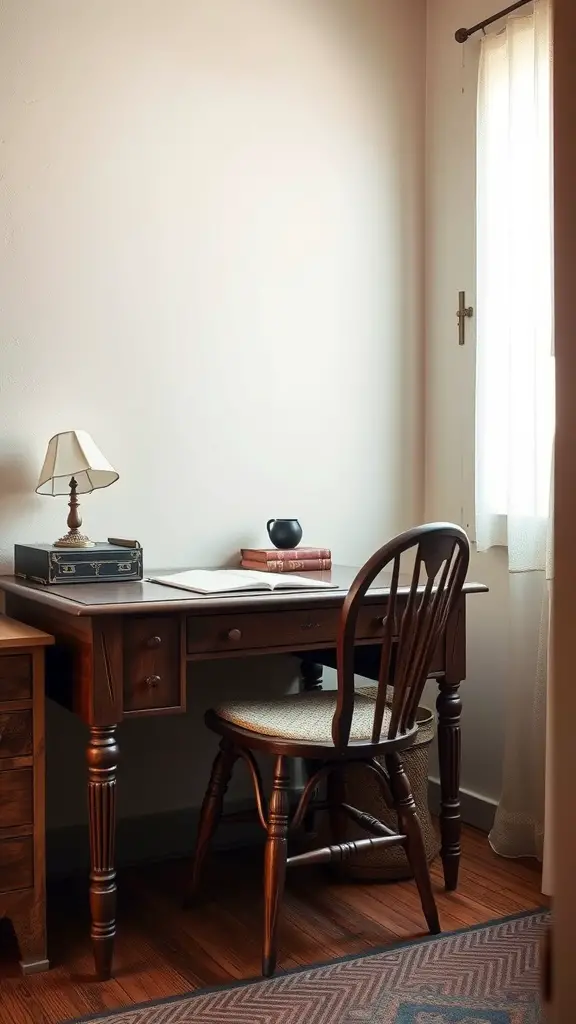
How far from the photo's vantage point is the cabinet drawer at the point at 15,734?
197 centimetres

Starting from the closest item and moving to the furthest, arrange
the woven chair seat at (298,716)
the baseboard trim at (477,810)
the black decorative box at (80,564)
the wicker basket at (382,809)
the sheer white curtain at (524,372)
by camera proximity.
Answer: the woven chair seat at (298,716)
the black decorative box at (80,564)
the wicker basket at (382,809)
the sheer white curtain at (524,372)
the baseboard trim at (477,810)

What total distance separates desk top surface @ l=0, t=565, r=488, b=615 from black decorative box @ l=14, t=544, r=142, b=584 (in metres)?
0.02

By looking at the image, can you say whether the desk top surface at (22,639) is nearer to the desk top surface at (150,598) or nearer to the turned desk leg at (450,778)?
the desk top surface at (150,598)

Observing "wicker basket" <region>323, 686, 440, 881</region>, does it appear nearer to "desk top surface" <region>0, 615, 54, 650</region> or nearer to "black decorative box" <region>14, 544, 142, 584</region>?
"black decorative box" <region>14, 544, 142, 584</region>

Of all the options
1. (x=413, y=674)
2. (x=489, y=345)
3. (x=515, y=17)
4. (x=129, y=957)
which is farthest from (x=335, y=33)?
(x=129, y=957)

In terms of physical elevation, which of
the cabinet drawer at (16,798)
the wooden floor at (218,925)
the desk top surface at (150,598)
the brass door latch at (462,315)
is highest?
the brass door latch at (462,315)

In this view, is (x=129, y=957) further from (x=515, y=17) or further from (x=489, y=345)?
(x=515, y=17)

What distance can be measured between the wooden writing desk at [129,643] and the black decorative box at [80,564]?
0.04 meters

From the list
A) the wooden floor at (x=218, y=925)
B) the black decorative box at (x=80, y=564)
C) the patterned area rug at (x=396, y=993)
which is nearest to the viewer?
the patterned area rug at (x=396, y=993)

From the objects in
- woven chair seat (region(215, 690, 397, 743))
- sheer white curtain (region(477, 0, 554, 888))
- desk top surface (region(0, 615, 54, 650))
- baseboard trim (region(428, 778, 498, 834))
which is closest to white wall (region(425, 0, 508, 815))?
baseboard trim (region(428, 778, 498, 834))

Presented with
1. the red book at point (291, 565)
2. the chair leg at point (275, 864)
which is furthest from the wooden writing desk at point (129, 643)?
the red book at point (291, 565)

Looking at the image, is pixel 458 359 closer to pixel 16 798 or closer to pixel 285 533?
pixel 285 533

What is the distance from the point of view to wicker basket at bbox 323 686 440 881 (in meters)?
2.51

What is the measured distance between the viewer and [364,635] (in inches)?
89.4
